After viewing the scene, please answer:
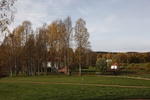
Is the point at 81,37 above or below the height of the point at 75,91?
above

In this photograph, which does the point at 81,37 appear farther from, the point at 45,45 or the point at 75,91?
the point at 75,91

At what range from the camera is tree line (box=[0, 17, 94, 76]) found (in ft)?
202

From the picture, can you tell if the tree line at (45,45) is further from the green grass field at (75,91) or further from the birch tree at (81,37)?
the green grass field at (75,91)

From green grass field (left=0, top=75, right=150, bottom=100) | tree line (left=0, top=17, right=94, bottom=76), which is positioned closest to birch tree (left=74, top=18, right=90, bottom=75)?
tree line (left=0, top=17, right=94, bottom=76)

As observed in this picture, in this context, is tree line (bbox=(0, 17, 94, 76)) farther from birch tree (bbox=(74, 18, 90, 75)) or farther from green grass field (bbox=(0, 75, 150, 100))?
green grass field (bbox=(0, 75, 150, 100))

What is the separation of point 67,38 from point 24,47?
1070 cm

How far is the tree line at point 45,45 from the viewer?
61656 millimetres

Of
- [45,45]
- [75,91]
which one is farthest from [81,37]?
[75,91]

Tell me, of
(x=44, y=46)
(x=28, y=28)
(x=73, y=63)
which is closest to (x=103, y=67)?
(x=73, y=63)

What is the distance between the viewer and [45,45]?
65.2 meters

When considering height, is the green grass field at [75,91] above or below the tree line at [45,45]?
below

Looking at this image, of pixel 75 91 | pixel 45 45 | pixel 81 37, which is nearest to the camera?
pixel 75 91

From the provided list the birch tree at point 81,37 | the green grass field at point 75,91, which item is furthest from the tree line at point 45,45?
the green grass field at point 75,91

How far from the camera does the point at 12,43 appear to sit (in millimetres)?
63562
